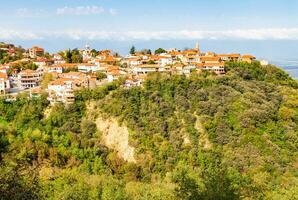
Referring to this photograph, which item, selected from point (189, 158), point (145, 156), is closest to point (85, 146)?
point (145, 156)

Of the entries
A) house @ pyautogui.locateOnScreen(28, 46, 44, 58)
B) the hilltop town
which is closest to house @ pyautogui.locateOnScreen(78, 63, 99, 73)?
the hilltop town

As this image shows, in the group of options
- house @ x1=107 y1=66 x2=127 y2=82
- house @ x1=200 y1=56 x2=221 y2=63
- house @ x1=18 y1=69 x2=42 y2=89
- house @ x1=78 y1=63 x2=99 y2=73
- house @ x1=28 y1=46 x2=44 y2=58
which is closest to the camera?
house @ x1=107 y1=66 x2=127 y2=82

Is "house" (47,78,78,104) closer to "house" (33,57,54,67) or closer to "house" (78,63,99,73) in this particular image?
"house" (78,63,99,73)

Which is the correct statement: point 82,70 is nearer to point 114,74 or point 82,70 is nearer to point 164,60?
point 114,74

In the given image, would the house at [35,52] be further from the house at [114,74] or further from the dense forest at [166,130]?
the dense forest at [166,130]

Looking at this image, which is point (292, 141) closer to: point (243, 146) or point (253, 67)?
point (243, 146)

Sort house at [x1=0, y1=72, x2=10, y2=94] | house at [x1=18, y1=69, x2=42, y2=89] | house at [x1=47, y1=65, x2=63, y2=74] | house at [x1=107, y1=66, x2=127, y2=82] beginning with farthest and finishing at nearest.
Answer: house at [x1=47, y1=65, x2=63, y2=74], house at [x1=18, y1=69, x2=42, y2=89], house at [x1=107, y1=66, x2=127, y2=82], house at [x1=0, y1=72, x2=10, y2=94]

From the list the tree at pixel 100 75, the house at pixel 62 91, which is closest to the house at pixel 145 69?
the tree at pixel 100 75

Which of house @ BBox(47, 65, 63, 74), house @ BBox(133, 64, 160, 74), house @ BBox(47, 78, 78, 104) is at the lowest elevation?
house @ BBox(47, 78, 78, 104)

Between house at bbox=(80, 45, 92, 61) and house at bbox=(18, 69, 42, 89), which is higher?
house at bbox=(80, 45, 92, 61)
